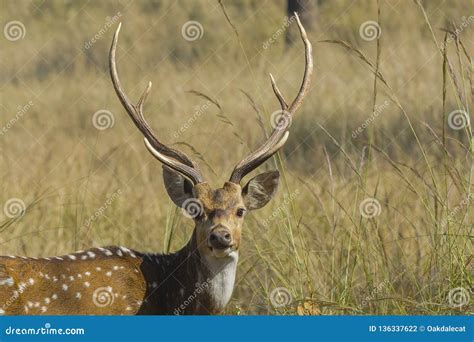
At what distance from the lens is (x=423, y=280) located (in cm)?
794

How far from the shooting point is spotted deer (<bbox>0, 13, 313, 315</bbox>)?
7.37 m

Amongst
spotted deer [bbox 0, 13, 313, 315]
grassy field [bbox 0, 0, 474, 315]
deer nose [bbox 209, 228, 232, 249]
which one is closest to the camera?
deer nose [bbox 209, 228, 232, 249]

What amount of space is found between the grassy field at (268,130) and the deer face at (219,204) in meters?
0.18

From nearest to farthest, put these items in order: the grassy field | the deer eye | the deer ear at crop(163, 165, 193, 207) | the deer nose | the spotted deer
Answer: the deer nose → the spotted deer → the deer eye → the deer ear at crop(163, 165, 193, 207) → the grassy field

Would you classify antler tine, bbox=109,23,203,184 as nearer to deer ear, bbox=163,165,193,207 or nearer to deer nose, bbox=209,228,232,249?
deer ear, bbox=163,165,193,207

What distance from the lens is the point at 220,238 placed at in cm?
721

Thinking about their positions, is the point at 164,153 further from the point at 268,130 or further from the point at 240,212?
the point at 268,130

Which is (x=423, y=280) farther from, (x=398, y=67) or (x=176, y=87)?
(x=176, y=87)

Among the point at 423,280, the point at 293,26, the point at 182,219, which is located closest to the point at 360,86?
the point at 293,26

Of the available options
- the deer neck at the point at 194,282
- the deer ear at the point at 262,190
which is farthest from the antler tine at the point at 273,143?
the deer neck at the point at 194,282

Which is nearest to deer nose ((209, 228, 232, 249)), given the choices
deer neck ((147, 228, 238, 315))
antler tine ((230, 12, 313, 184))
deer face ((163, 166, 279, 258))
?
deer face ((163, 166, 279, 258))

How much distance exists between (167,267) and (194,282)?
26 centimetres

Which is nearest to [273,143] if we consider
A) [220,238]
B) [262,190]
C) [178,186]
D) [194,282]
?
[262,190]

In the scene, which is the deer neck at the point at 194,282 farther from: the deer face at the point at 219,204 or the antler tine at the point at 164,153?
the antler tine at the point at 164,153
